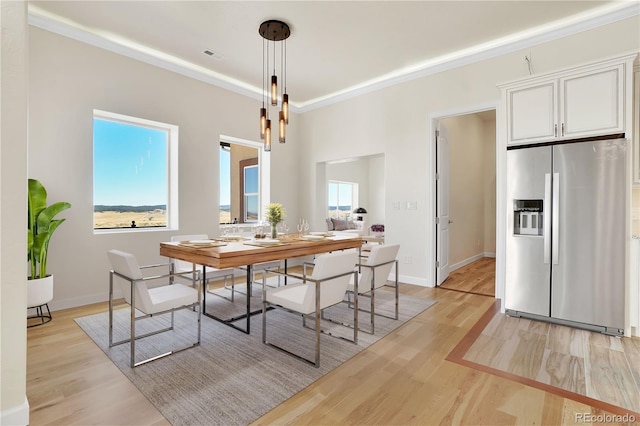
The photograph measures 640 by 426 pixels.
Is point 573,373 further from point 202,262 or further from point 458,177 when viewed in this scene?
point 458,177

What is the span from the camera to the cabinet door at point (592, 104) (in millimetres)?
2783

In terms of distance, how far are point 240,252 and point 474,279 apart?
162 inches

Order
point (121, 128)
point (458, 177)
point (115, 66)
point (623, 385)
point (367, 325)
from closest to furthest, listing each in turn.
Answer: point (623, 385) < point (367, 325) < point (115, 66) < point (121, 128) < point (458, 177)

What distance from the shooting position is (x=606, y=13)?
125 inches

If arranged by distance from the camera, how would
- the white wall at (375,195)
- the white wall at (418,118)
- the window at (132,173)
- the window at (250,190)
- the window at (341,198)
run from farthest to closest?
the white wall at (375,195)
the window at (341,198)
the window at (250,190)
the window at (132,173)
the white wall at (418,118)

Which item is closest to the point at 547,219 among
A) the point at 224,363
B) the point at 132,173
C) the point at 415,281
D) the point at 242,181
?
the point at 415,281

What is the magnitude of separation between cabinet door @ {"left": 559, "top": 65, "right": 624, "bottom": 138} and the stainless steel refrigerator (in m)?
0.16

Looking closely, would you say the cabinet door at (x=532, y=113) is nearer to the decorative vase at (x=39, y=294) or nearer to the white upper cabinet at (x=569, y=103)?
the white upper cabinet at (x=569, y=103)

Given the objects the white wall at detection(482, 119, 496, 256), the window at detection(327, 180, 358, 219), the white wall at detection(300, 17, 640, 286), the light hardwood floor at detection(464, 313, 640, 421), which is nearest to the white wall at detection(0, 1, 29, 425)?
the light hardwood floor at detection(464, 313, 640, 421)

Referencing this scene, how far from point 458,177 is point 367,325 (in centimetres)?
416

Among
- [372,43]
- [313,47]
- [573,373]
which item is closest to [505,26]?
[372,43]

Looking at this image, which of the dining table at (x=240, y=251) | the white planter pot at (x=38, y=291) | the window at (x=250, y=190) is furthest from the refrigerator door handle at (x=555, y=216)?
the white planter pot at (x=38, y=291)

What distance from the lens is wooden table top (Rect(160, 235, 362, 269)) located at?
235 centimetres

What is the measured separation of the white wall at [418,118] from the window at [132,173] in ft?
9.05
